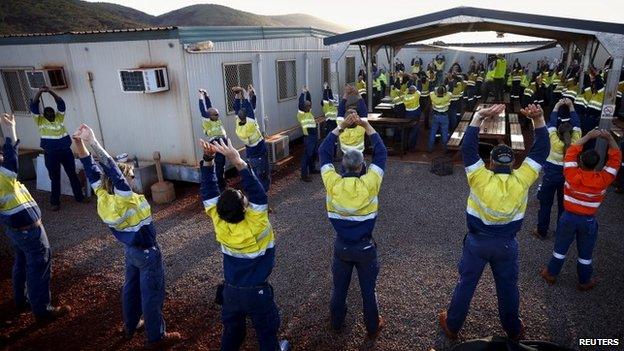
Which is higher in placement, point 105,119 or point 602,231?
point 105,119

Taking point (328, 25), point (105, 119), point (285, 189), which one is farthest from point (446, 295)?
point (328, 25)

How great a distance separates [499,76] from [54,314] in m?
18.8

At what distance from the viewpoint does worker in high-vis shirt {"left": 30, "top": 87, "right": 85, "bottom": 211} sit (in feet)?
24.9

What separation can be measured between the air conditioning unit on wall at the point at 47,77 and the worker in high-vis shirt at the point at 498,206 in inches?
379

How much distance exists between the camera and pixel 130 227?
3.79 metres

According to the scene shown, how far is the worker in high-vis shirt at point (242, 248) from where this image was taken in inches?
123

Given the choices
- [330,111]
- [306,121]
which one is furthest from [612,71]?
[306,121]

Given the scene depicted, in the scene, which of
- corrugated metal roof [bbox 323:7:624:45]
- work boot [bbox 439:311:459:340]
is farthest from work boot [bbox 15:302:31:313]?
corrugated metal roof [bbox 323:7:624:45]

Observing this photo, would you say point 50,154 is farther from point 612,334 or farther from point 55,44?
point 612,334

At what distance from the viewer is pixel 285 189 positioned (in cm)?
895

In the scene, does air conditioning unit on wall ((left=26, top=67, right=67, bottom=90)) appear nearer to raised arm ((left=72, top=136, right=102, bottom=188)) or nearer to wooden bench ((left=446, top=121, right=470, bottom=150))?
raised arm ((left=72, top=136, right=102, bottom=188))

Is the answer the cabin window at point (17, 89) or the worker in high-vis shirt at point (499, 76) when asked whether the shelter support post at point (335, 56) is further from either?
the worker in high-vis shirt at point (499, 76)

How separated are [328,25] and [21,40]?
8312 cm

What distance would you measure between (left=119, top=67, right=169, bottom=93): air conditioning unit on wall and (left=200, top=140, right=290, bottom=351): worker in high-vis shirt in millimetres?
5535
